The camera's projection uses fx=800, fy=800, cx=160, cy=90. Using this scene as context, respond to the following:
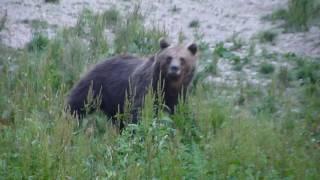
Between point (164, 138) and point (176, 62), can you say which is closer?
point (164, 138)

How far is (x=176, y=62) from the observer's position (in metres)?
9.07

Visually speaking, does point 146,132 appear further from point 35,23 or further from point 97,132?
point 35,23

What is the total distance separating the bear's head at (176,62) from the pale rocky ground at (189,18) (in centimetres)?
181

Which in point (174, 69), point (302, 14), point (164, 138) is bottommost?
point (164, 138)

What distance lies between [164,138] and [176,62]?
1.90 meters

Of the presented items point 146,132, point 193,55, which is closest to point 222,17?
point 193,55

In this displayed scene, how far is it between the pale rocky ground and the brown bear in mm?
1854

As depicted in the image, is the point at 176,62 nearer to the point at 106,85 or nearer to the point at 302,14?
the point at 106,85

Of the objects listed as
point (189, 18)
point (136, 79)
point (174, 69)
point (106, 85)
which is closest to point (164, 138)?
point (174, 69)

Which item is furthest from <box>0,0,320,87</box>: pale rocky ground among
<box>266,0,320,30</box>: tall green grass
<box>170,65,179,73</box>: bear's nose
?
<box>170,65,179,73</box>: bear's nose

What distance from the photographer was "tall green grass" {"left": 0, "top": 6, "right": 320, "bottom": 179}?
6828mm

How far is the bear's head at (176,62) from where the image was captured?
29.6 ft

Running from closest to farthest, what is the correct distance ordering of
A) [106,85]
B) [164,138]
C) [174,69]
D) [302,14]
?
[164,138] → [174,69] → [106,85] → [302,14]

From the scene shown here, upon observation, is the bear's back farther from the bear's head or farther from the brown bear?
the bear's head
